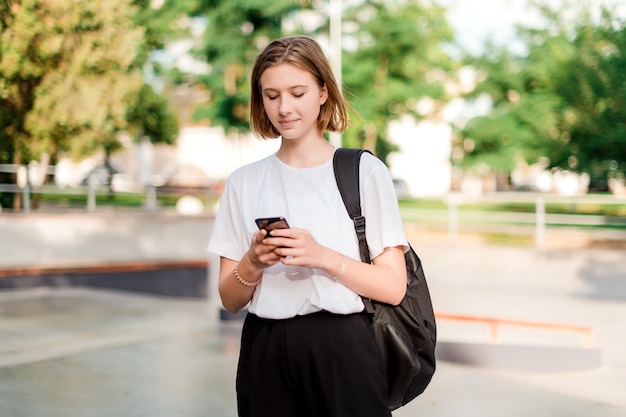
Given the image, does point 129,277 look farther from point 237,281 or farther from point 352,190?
point 352,190

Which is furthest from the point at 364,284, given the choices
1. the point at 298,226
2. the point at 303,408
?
the point at 303,408

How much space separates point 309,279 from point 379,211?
226 mm

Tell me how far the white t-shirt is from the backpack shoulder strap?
0.04 feet

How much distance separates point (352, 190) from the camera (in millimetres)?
1938

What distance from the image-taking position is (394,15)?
93.3 feet

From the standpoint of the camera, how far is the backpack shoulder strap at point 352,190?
6.34ft

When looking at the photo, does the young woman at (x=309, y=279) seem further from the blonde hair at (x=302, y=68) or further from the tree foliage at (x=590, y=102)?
the tree foliage at (x=590, y=102)

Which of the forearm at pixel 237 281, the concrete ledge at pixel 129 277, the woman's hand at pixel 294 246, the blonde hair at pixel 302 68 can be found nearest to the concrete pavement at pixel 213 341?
the concrete ledge at pixel 129 277

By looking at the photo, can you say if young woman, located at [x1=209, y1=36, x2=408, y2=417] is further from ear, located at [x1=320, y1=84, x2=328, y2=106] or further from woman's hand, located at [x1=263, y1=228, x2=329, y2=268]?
woman's hand, located at [x1=263, y1=228, x2=329, y2=268]

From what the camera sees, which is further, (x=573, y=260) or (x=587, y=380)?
(x=573, y=260)

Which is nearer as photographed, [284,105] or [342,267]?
[342,267]

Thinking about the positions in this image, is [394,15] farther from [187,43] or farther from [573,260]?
[573,260]

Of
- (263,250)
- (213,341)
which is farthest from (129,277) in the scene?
(263,250)

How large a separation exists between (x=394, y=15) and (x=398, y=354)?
27.5 metres
